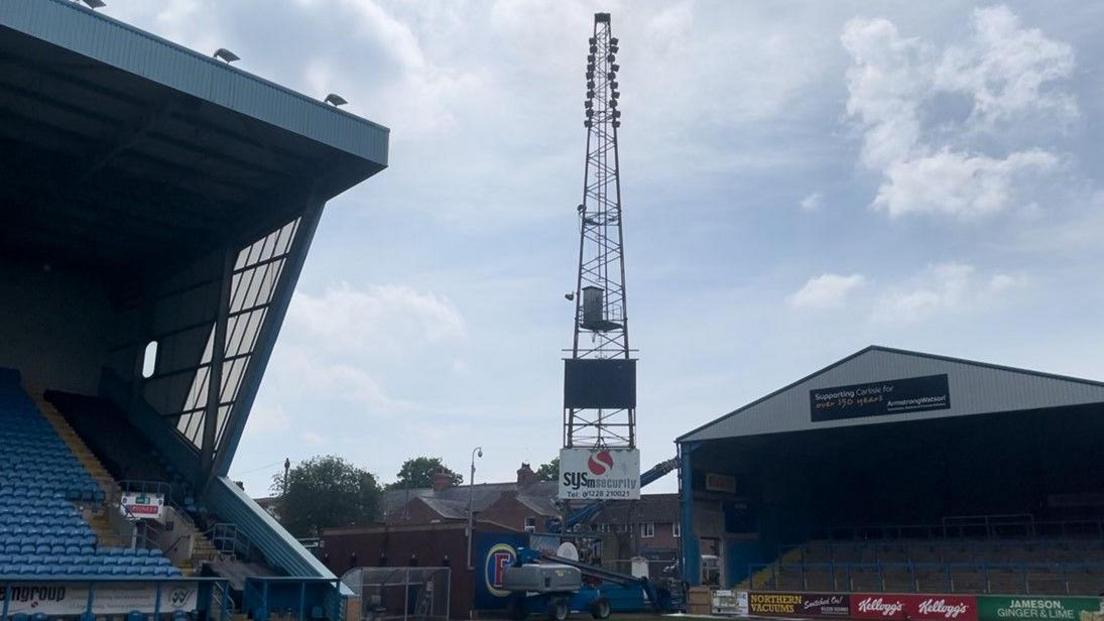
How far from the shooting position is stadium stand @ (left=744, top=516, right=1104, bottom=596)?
4175 centimetres

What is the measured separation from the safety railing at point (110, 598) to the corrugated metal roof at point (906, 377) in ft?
85.7

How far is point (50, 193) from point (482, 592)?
61.9 ft

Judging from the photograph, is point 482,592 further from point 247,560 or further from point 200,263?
point 200,263

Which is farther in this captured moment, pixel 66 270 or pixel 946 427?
pixel 946 427

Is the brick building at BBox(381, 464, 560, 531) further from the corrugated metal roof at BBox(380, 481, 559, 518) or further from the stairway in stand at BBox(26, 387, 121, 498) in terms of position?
the stairway in stand at BBox(26, 387, 121, 498)

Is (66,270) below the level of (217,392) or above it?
above

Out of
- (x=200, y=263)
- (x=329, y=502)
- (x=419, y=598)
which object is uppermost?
(x=200, y=263)

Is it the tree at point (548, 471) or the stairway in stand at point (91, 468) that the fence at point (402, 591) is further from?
the tree at point (548, 471)

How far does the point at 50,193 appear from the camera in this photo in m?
29.5

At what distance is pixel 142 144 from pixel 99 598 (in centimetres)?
1198

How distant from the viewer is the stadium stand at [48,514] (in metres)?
22.6

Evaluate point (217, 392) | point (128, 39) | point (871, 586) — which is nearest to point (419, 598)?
point (217, 392)

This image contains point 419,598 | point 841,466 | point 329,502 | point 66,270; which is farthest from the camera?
point 329,502

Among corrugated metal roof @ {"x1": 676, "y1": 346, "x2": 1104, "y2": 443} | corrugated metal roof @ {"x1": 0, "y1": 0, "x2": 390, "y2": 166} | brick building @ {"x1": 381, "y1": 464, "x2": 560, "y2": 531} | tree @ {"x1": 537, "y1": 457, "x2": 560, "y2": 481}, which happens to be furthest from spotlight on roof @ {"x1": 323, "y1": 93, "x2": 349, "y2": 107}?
tree @ {"x1": 537, "y1": 457, "x2": 560, "y2": 481}
